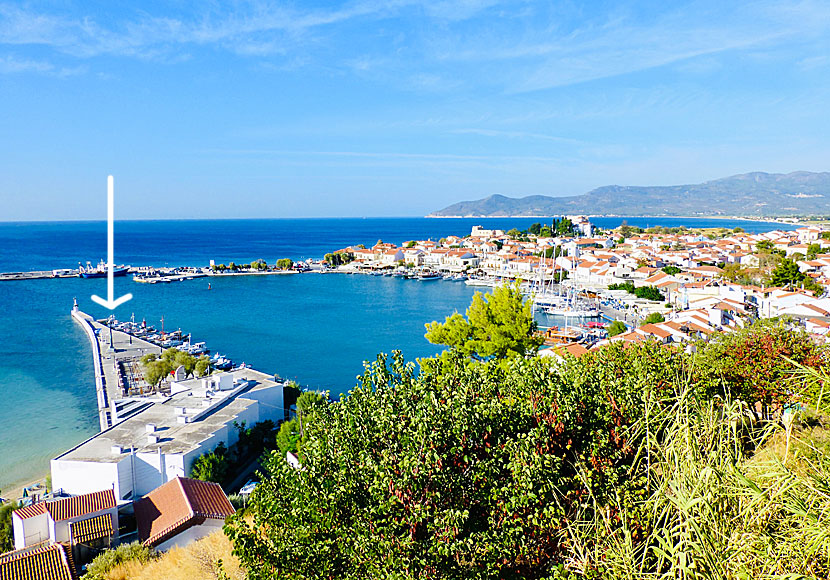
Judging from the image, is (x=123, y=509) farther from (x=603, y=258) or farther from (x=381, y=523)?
(x=603, y=258)

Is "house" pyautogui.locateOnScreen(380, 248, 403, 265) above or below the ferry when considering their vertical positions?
above

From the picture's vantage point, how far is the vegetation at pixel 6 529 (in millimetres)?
8031

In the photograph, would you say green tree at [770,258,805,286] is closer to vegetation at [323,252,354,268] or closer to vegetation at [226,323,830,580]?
vegetation at [226,323,830,580]

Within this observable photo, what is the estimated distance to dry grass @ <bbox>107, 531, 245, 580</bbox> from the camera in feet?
16.5

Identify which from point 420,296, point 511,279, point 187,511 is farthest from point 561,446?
point 511,279

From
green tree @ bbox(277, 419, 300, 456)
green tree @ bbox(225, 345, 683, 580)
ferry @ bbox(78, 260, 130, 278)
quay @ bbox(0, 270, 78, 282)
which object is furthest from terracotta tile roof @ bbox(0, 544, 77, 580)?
quay @ bbox(0, 270, 78, 282)

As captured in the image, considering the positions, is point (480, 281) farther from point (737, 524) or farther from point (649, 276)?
point (737, 524)

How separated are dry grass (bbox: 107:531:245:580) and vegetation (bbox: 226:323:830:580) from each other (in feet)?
6.13

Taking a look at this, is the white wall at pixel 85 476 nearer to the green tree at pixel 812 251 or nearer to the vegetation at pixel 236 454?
the vegetation at pixel 236 454

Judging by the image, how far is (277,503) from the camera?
3.40 meters

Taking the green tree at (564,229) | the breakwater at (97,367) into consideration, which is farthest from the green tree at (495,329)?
the green tree at (564,229)

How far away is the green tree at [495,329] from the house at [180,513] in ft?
13.3

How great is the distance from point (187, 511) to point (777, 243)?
5196cm

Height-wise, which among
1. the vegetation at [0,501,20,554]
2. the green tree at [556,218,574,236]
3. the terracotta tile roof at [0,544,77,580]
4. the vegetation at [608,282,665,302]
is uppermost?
the green tree at [556,218,574,236]
